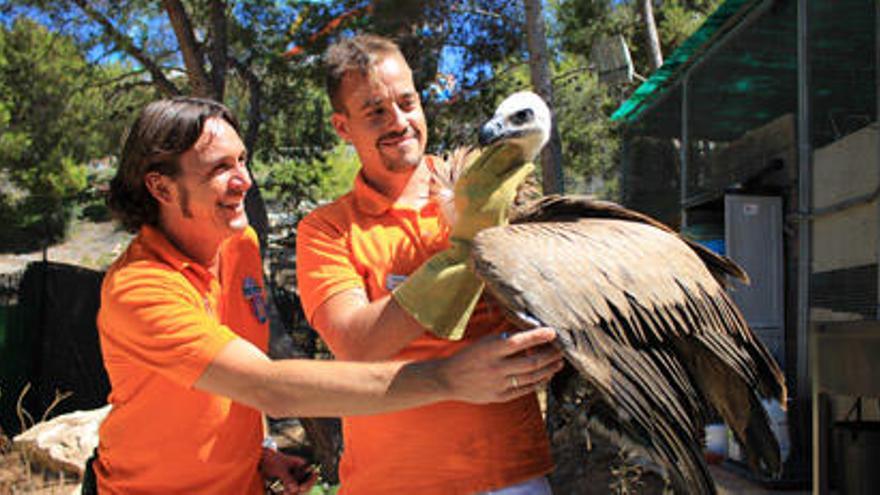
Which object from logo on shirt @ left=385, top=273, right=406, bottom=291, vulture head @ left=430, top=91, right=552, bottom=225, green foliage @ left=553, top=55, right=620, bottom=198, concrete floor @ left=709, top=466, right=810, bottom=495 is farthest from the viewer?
green foliage @ left=553, top=55, right=620, bottom=198

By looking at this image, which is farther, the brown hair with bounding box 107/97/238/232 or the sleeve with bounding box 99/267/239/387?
the brown hair with bounding box 107/97/238/232

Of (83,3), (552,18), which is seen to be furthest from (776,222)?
(552,18)

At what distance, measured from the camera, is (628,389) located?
5.32 feet

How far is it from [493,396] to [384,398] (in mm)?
227

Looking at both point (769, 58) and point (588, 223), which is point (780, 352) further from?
point (588, 223)

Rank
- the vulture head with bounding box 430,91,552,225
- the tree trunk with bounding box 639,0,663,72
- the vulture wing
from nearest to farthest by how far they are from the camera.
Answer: the vulture wing → the vulture head with bounding box 430,91,552,225 → the tree trunk with bounding box 639,0,663,72

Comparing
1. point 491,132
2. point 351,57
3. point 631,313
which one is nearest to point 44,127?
point 351,57

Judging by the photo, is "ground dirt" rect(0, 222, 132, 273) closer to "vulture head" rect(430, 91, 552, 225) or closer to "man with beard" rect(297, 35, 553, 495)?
"man with beard" rect(297, 35, 553, 495)

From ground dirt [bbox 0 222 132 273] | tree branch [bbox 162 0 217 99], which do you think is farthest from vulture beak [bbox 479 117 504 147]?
ground dirt [bbox 0 222 132 273]

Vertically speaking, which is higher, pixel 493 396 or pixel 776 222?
pixel 493 396

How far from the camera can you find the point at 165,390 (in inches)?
75.7

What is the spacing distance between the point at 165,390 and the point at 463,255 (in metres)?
0.83

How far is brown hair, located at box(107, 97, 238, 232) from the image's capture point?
78.7 inches

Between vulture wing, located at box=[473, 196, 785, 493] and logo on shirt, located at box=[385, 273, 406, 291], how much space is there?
0.32 m
